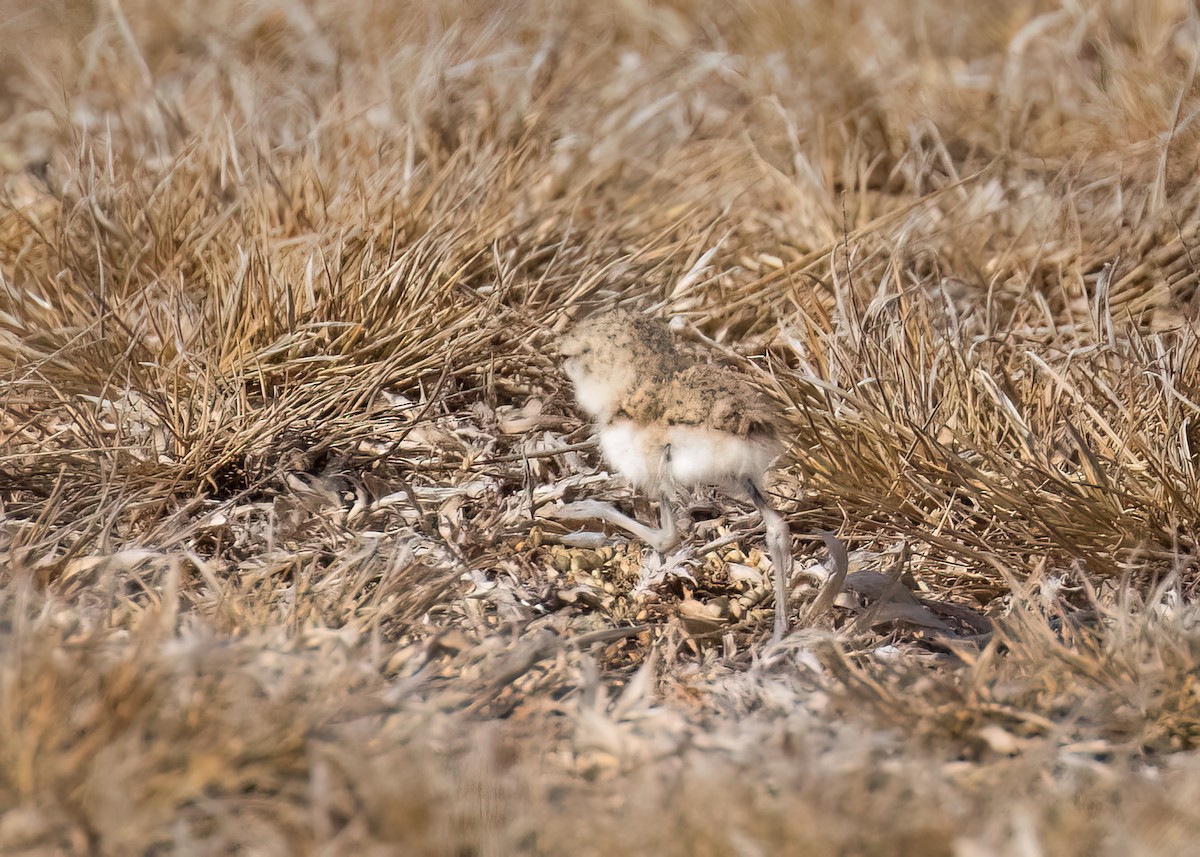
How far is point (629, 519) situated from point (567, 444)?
407 mm

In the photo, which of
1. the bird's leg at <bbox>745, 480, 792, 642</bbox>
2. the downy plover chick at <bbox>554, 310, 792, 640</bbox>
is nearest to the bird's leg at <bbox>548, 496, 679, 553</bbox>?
the downy plover chick at <bbox>554, 310, 792, 640</bbox>

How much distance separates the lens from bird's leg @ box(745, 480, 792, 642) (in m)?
2.15

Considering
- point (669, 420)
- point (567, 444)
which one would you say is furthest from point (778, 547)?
point (567, 444)

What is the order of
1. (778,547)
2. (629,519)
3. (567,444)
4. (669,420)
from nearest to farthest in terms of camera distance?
(669,420) < (778,547) < (629,519) < (567,444)

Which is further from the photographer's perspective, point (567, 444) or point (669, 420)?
point (567, 444)

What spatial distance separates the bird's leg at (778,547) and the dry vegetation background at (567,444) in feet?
0.26

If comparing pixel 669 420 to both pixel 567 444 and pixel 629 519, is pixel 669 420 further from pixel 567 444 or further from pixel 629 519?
pixel 567 444

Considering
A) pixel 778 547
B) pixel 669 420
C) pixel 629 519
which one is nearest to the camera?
pixel 669 420

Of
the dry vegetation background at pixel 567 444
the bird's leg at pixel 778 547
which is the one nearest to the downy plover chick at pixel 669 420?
the bird's leg at pixel 778 547

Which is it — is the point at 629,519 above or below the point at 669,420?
below

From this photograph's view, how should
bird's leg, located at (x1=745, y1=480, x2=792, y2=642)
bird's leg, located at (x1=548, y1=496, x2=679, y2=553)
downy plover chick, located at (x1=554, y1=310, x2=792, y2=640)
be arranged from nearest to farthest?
1. downy plover chick, located at (x1=554, y1=310, x2=792, y2=640)
2. bird's leg, located at (x1=745, y1=480, x2=792, y2=642)
3. bird's leg, located at (x1=548, y1=496, x2=679, y2=553)

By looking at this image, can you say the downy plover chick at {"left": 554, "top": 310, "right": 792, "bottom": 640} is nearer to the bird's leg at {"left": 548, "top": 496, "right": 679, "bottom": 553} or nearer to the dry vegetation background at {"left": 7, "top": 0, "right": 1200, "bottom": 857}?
the bird's leg at {"left": 548, "top": 496, "right": 679, "bottom": 553}

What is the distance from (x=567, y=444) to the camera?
2736 mm

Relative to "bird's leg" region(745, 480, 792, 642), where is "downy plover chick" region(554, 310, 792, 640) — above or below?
above
